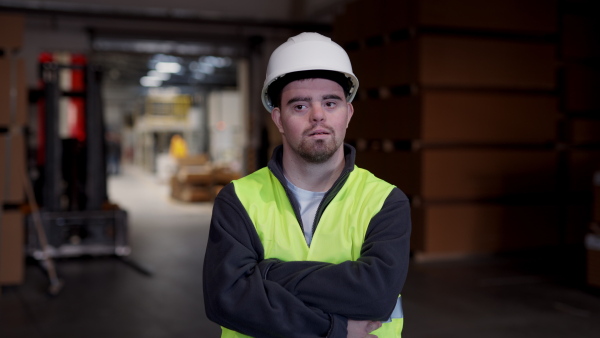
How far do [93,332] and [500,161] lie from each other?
184 inches

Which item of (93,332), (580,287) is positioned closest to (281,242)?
(93,332)

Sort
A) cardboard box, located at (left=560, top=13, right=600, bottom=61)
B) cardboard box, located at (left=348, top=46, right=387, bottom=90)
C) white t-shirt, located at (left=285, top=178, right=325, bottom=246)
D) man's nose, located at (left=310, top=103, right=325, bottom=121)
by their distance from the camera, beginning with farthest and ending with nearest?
cardboard box, located at (left=560, top=13, right=600, bottom=61), cardboard box, located at (left=348, top=46, right=387, bottom=90), white t-shirt, located at (left=285, top=178, right=325, bottom=246), man's nose, located at (left=310, top=103, right=325, bottom=121)

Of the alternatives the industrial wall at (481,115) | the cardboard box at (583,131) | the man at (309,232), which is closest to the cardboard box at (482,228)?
the industrial wall at (481,115)

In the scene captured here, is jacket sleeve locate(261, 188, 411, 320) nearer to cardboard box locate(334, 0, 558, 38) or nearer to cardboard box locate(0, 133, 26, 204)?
cardboard box locate(0, 133, 26, 204)

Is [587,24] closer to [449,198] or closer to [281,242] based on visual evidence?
[449,198]

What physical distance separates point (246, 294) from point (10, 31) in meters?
4.67

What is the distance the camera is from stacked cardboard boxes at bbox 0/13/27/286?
5359 millimetres

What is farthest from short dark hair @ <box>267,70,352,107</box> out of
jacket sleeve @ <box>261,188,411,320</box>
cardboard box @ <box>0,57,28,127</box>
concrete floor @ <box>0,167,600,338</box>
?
cardboard box @ <box>0,57,28,127</box>

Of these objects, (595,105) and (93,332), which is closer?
(93,332)

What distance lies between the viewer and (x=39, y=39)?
31.5 ft

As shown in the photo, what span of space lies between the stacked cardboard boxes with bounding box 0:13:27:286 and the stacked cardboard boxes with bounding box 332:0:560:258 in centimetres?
369

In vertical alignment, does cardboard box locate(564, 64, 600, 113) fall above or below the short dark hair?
above

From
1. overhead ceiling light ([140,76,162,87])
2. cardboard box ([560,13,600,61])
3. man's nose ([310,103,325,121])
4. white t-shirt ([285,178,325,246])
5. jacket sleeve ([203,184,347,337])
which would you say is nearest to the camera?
jacket sleeve ([203,184,347,337])

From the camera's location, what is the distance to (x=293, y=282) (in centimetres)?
156
